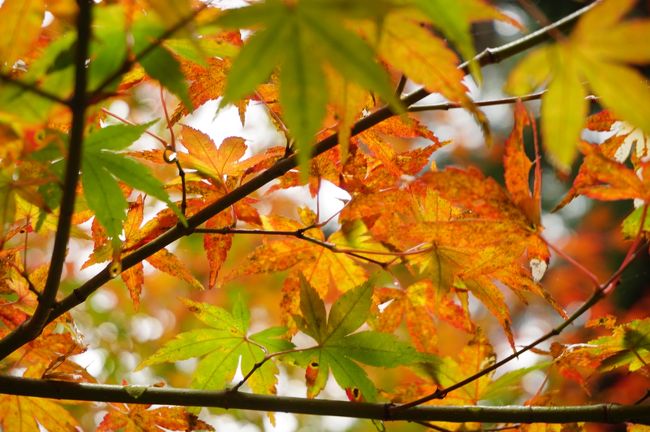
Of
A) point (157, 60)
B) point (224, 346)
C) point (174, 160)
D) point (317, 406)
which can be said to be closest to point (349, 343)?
point (317, 406)

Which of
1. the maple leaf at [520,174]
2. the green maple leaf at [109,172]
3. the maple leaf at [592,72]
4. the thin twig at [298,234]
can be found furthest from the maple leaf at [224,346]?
the maple leaf at [592,72]

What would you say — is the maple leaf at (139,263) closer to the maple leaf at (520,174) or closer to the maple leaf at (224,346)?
the maple leaf at (224,346)

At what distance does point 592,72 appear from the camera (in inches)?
17.6

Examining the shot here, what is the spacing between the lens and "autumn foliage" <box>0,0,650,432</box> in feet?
1.47

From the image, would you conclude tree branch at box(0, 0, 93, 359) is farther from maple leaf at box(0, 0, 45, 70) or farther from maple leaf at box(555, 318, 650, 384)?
maple leaf at box(555, 318, 650, 384)

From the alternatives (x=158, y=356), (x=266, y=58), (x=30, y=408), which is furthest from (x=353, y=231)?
(x=30, y=408)

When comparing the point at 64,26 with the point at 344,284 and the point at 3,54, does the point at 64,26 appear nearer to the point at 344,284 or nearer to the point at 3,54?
the point at 3,54

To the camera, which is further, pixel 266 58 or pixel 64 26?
pixel 64 26

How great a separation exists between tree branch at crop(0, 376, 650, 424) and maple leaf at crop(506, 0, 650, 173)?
326 mm

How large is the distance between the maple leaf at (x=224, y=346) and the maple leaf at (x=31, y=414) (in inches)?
6.4

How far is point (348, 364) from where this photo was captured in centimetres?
76

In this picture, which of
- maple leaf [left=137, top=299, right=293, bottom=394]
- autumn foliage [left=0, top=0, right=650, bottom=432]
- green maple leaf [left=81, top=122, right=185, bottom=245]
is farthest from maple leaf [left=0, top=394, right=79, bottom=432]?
green maple leaf [left=81, top=122, right=185, bottom=245]

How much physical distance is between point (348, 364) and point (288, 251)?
189 millimetres

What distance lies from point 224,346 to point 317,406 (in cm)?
21
